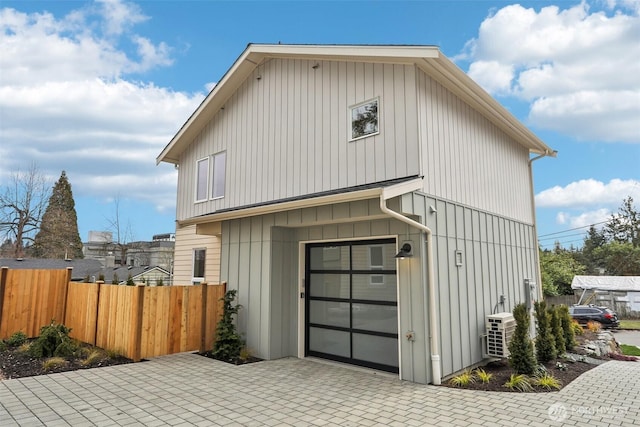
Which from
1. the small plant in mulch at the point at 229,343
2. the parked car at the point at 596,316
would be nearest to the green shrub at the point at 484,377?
the small plant in mulch at the point at 229,343

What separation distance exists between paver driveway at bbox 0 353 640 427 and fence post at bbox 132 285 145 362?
46 cm

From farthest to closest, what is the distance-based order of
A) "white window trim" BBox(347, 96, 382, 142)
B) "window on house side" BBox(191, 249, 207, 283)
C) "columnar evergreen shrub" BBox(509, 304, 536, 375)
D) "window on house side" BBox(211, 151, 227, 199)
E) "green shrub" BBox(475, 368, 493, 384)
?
1. "window on house side" BBox(191, 249, 207, 283)
2. "window on house side" BBox(211, 151, 227, 199)
3. "white window trim" BBox(347, 96, 382, 142)
4. "columnar evergreen shrub" BBox(509, 304, 536, 375)
5. "green shrub" BBox(475, 368, 493, 384)

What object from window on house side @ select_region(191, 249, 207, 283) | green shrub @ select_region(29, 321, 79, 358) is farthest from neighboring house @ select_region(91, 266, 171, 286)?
green shrub @ select_region(29, 321, 79, 358)

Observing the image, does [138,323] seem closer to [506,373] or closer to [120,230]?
[506,373]

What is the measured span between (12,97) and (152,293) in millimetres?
13809

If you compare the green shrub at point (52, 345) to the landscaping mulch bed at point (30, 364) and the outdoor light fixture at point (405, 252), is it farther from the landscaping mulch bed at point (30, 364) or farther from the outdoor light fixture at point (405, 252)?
the outdoor light fixture at point (405, 252)

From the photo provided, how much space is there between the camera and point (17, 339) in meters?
8.23

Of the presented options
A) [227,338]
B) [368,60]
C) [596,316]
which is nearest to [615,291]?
[596,316]

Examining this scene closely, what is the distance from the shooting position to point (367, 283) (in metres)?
6.77

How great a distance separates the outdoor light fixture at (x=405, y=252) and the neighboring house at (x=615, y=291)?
24.4m

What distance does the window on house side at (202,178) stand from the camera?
35.0 ft

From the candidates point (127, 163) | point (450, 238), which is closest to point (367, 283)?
point (450, 238)

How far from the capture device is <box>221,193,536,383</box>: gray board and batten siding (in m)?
5.83

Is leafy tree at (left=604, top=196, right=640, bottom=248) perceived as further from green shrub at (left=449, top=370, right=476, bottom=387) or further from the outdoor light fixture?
the outdoor light fixture
